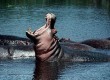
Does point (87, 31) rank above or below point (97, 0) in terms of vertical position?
above

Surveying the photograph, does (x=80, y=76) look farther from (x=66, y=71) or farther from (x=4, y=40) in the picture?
(x=4, y=40)

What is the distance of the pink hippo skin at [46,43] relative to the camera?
16922 mm

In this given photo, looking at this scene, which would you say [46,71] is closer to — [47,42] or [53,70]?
[53,70]

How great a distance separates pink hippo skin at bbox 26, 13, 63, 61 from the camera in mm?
16922

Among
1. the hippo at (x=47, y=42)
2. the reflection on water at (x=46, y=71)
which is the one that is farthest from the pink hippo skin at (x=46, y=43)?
the reflection on water at (x=46, y=71)

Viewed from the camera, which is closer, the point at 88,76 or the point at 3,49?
the point at 88,76

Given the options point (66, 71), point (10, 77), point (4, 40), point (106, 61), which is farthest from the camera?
point (4, 40)

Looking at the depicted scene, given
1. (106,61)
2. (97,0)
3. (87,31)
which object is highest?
(106,61)

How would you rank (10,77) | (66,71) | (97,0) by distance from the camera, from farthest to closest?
1. (97,0)
2. (66,71)
3. (10,77)

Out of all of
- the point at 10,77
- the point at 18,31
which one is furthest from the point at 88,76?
the point at 18,31

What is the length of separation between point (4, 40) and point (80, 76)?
934cm

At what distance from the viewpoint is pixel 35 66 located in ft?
53.1

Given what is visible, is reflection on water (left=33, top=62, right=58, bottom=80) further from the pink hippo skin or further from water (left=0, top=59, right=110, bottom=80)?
the pink hippo skin

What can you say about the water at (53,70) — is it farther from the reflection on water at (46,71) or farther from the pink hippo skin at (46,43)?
the pink hippo skin at (46,43)
